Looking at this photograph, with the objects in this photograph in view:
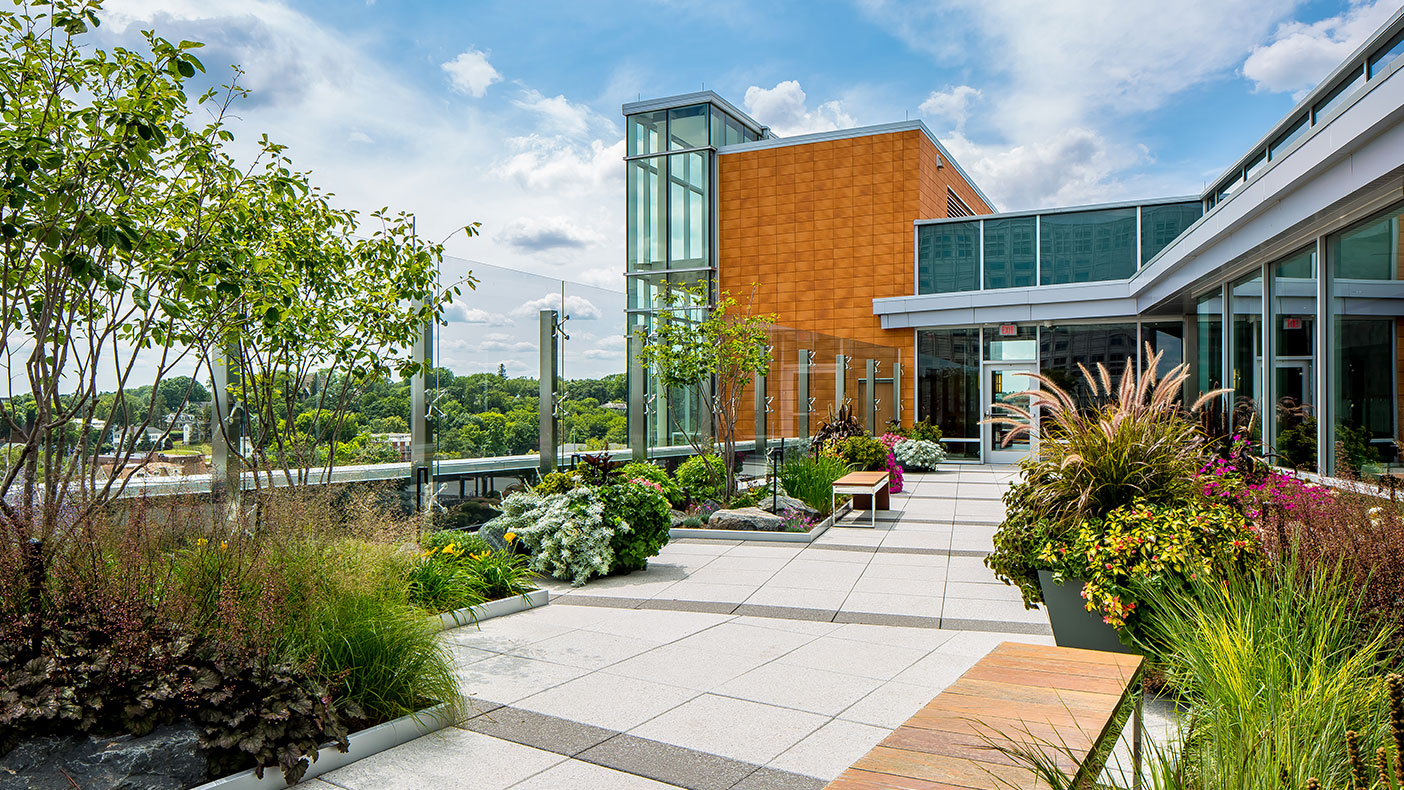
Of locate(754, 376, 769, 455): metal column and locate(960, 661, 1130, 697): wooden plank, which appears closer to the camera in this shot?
locate(960, 661, 1130, 697): wooden plank

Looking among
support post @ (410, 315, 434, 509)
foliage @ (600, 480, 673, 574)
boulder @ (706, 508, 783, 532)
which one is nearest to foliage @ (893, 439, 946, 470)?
boulder @ (706, 508, 783, 532)

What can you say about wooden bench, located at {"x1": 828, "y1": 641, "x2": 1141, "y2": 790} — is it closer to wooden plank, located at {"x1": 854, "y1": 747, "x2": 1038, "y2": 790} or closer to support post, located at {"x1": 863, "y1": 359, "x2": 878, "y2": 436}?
wooden plank, located at {"x1": 854, "y1": 747, "x2": 1038, "y2": 790}

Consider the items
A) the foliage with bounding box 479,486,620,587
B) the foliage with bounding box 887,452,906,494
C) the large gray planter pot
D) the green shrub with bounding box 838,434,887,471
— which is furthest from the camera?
the green shrub with bounding box 838,434,887,471

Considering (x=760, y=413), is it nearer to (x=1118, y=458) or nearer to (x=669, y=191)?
(x=1118, y=458)

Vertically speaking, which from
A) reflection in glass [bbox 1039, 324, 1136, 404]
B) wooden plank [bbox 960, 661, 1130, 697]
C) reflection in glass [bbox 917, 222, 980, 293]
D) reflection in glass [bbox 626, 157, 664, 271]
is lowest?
wooden plank [bbox 960, 661, 1130, 697]

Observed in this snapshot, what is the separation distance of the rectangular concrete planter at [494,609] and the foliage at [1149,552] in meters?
3.65

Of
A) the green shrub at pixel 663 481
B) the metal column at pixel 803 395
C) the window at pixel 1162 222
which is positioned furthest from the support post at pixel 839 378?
the window at pixel 1162 222

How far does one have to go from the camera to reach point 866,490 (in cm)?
1074

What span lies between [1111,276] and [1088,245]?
903 mm

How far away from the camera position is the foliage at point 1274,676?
93.4 inches

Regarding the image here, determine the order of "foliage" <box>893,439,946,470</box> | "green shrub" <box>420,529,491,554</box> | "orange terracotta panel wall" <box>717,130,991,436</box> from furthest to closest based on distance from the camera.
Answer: "orange terracotta panel wall" <box>717,130,991,436</box> < "foliage" <box>893,439,946,470</box> < "green shrub" <box>420,529,491,554</box>

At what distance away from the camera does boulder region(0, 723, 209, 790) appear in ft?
9.72

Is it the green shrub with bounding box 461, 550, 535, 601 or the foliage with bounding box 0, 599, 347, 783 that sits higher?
the foliage with bounding box 0, 599, 347, 783

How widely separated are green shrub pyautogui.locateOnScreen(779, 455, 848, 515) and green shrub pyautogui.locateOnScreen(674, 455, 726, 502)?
0.92 m
